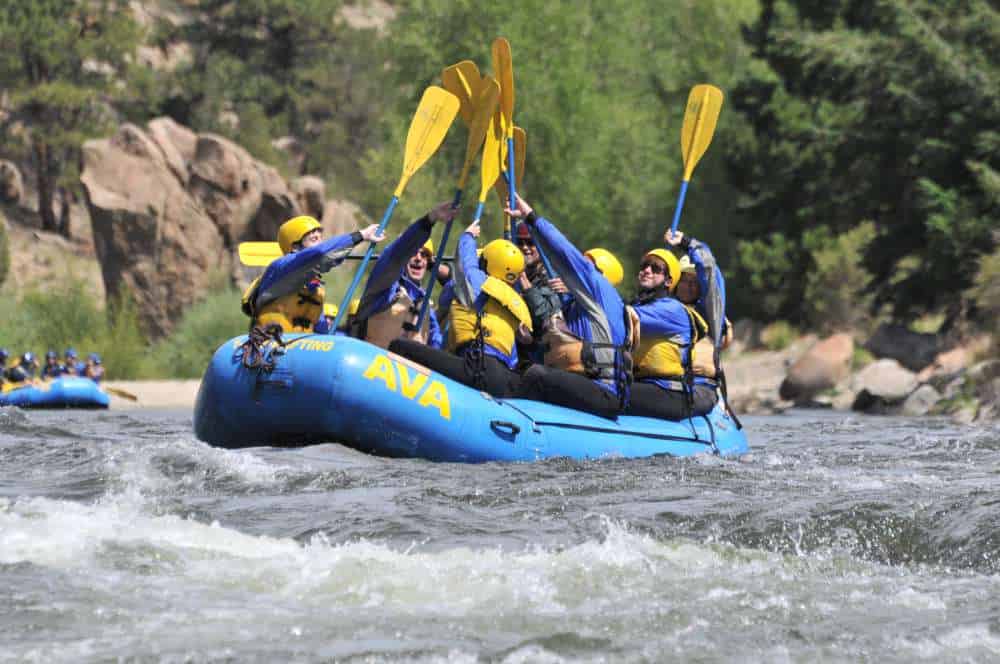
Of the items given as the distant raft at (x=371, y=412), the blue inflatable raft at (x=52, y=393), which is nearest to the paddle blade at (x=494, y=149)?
the distant raft at (x=371, y=412)

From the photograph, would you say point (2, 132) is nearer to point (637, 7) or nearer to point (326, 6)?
point (326, 6)

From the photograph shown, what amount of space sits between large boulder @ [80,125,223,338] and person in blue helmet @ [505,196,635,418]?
61.2 ft

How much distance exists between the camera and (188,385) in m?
24.4

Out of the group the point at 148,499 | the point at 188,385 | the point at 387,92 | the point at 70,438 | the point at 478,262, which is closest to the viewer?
the point at 148,499

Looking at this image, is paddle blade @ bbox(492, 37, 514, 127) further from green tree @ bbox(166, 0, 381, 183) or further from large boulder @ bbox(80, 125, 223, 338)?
green tree @ bbox(166, 0, 381, 183)

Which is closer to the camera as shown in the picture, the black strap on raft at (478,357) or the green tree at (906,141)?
the black strap on raft at (478,357)

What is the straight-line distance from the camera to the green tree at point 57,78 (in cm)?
3838

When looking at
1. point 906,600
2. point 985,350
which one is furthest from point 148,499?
point 985,350

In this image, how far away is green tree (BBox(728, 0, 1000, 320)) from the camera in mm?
23016

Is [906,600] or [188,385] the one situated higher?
[906,600]

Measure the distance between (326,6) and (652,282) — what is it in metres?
40.2

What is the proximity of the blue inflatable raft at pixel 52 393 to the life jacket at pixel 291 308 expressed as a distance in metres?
10.7

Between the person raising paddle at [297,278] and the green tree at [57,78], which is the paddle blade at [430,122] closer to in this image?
the person raising paddle at [297,278]

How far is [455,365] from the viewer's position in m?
9.74
